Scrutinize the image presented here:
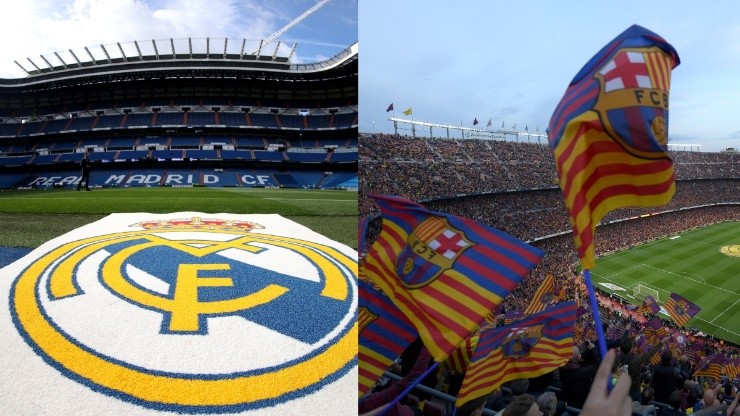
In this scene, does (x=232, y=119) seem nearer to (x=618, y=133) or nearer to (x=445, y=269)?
(x=445, y=269)

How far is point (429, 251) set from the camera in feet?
9.61

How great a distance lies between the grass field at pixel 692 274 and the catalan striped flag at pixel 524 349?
19.6 m

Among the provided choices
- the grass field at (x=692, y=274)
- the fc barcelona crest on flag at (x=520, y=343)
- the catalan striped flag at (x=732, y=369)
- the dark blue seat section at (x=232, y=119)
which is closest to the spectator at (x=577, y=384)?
the fc barcelona crest on flag at (x=520, y=343)

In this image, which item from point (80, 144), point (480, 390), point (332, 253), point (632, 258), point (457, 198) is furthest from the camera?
point (80, 144)

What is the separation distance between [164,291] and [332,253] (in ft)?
9.01

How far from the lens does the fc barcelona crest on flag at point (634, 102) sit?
229 cm

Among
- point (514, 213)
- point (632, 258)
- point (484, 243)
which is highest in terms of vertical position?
point (484, 243)

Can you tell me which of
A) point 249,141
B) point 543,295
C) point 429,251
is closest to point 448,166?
point 249,141

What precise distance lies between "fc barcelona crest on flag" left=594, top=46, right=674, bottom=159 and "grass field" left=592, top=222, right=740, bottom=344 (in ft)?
68.1

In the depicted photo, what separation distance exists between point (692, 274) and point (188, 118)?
42709 millimetres

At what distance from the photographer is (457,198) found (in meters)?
33.5

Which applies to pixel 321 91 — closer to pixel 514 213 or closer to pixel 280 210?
pixel 514 213

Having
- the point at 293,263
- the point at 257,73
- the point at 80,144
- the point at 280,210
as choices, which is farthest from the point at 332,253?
the point at 80,144

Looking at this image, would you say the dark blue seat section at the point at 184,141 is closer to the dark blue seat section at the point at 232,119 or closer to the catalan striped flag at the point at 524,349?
the dark blue seat section at the point at 232,119
